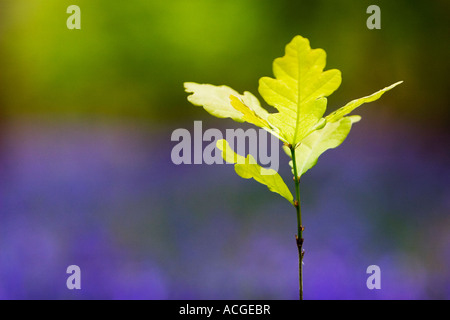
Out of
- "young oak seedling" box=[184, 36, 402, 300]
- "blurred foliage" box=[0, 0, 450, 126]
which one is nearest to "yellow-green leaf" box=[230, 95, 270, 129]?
"young oak seedling" box=[184, 36, 402, 300]

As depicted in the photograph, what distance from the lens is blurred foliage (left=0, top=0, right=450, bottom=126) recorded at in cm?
132

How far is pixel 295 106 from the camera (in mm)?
383

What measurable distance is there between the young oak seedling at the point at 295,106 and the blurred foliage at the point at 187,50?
3.16ft

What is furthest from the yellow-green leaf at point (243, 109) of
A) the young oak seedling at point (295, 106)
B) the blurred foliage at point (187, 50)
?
the blurred foliage at point (187, 50)

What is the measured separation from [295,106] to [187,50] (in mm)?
1060

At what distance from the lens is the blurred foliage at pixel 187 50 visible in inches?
51.8

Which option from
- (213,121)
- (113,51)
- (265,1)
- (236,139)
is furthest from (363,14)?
(236,139)

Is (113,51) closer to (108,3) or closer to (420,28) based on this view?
(108,3)

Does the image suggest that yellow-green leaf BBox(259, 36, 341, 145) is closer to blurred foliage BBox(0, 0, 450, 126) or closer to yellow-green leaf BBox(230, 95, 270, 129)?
yellow-green leaf BBox(230, 95, 270, 129)

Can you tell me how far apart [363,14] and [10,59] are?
1.35 metres

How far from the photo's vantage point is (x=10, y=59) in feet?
4.37

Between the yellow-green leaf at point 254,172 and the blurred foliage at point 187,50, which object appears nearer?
the yellow-green leaf at point 254,172

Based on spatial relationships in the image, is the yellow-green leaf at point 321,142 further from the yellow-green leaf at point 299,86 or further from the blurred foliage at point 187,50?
the blurred foliage at point 187,50

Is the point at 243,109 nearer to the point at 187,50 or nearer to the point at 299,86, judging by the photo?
the point at 299,86
